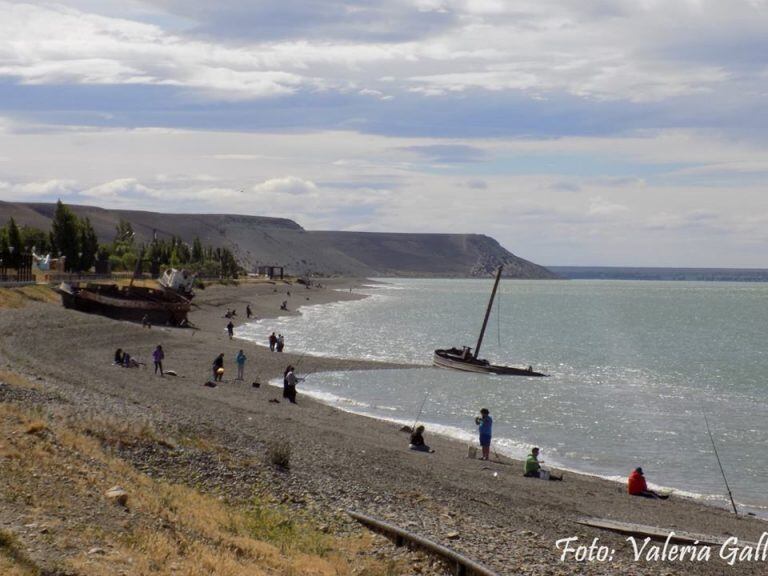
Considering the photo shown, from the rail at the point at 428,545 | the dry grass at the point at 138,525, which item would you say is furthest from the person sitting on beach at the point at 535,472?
the dry grass at the point at 138,525

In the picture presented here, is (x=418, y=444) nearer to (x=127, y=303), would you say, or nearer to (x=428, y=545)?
(x=428, y=545)

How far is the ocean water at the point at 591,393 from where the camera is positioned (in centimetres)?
2770

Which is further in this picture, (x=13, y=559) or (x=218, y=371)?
(x=218, y=371)

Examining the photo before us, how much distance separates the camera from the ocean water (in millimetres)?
27703

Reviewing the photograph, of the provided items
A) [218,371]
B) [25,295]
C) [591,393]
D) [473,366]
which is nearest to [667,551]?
[218,371]

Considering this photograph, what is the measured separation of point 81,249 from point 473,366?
173 ft

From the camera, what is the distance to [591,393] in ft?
144

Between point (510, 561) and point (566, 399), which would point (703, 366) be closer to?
point (566, 399)

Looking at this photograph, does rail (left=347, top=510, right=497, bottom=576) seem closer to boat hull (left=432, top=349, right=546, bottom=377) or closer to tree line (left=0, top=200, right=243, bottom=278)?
boat hull (left=432, top=349, right=546, bottom=377)

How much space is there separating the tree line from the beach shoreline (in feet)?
125

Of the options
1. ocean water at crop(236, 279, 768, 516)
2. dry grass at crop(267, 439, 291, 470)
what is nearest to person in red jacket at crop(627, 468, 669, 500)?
ocean water at crop(236, 279, 768, 516)

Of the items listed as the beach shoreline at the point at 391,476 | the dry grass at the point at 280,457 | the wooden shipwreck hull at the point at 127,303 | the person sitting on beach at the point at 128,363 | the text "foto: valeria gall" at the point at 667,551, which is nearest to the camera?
the text "foto: valeria gall" at the point at 667,551

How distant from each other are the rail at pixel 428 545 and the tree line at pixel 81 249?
59.1 metres

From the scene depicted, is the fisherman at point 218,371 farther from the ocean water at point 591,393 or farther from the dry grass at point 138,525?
the dry grass at point 138,525
